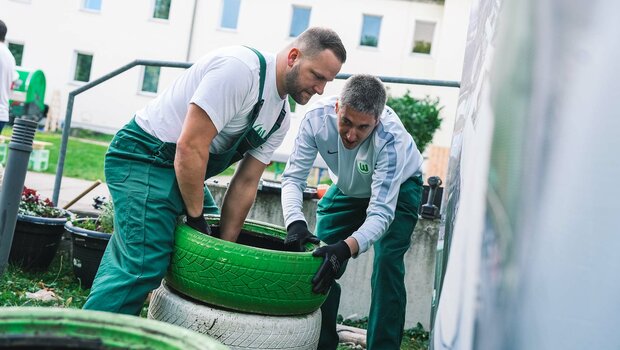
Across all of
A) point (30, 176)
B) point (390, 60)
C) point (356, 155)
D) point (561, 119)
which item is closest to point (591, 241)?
point (561, 119)

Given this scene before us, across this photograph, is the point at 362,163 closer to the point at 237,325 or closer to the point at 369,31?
the point at 237,325

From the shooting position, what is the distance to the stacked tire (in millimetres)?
2293

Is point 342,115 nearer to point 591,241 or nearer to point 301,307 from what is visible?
point 301,307

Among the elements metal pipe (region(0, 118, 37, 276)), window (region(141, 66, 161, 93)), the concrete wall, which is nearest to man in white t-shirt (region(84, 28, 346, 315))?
metal pipe (region(0, 118, 37, 276))

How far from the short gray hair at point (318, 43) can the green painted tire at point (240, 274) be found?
831mm

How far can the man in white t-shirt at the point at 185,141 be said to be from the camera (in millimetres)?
2291

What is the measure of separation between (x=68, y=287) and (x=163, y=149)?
81.4 inches

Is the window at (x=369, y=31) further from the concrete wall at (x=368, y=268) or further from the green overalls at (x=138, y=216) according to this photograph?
the green overalls at (x=138, y=216)

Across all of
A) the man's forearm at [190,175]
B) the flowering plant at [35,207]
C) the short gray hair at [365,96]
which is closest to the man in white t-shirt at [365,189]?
the short gray hair at [365,96]

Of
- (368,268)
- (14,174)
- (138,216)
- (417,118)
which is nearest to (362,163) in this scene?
(138,216)

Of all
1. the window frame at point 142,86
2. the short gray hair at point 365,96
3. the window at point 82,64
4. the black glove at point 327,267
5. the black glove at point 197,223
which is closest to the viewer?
the black glove at point 327,267

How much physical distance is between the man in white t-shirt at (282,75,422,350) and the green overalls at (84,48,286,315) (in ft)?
1.79

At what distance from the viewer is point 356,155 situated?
312cm

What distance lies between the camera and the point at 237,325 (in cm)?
233
